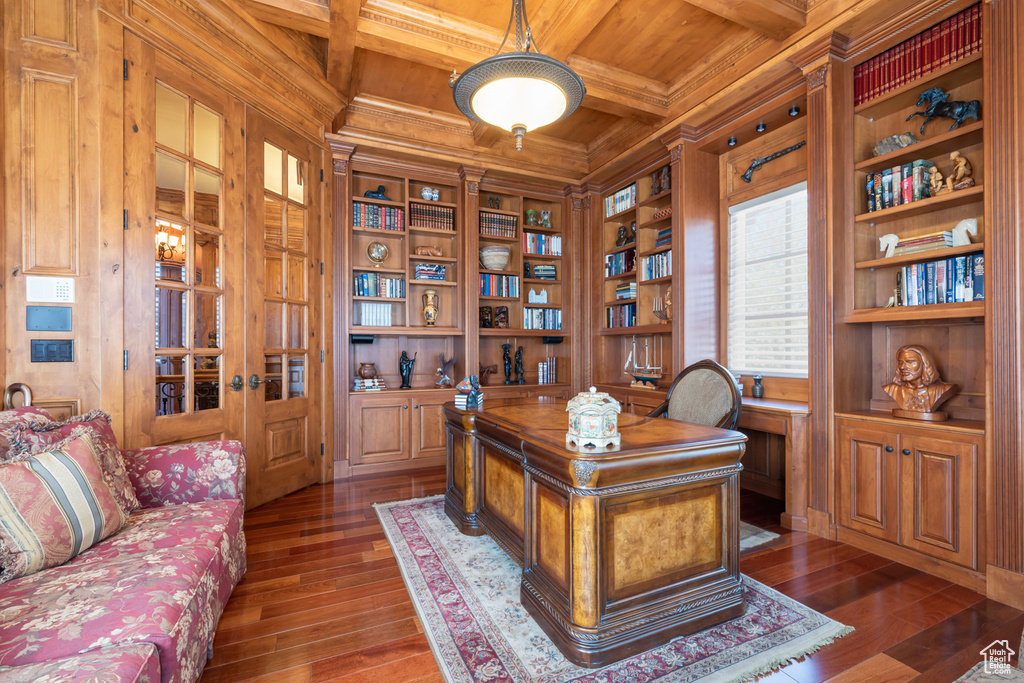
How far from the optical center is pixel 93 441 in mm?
1859

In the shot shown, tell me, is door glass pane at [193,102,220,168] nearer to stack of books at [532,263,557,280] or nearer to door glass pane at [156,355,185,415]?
door glass pane at [156,355,185,415]

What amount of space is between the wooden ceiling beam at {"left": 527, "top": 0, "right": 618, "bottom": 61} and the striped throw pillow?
3.34 meters

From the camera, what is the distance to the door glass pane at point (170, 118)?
2.77m

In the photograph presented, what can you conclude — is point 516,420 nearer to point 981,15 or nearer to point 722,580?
point 722,580

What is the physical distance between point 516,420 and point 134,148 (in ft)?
8.60

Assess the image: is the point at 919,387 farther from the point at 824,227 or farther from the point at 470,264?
the point at 470,264

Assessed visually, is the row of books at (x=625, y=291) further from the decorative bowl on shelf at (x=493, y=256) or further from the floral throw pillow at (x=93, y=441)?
the floral throw pillow at (x=93, y=441)

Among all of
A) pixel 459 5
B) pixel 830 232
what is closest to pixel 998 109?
pixel 830 232

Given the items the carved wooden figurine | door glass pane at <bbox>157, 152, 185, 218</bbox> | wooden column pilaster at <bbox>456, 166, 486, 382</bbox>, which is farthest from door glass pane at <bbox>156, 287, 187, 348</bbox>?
the carved wooden figurine

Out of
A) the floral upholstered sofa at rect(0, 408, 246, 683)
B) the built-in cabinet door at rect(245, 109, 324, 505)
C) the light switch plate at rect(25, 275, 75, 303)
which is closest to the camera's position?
the floral upholstered sofa at rect(0, 408, 246, 683)

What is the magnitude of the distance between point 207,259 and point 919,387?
434 cm

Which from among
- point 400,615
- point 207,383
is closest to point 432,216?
point 207,383

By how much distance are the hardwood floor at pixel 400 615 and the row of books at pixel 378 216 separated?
111 inches

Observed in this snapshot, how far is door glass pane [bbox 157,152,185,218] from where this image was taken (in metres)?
2.75
